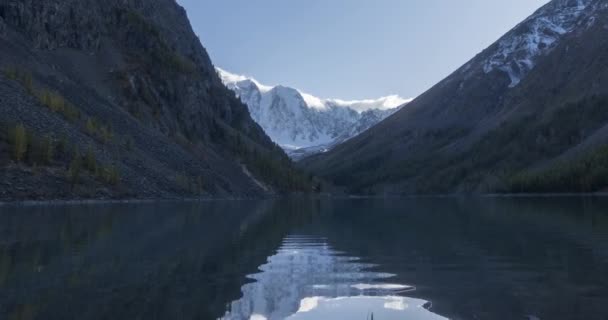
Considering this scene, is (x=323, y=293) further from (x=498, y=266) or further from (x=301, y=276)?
(x=498, y=266)

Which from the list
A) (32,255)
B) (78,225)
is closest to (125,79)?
(78,225)

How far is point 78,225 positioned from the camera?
1629 inches

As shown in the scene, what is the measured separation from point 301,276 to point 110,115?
100 meters

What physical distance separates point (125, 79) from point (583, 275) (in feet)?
439

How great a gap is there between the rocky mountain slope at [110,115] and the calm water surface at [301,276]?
158 ft

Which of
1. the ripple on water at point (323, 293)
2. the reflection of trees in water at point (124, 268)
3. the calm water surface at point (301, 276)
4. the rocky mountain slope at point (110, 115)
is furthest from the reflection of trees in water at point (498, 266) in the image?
the rocky mountain slope at point (110, 115)

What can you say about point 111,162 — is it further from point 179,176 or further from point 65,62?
point 65,62

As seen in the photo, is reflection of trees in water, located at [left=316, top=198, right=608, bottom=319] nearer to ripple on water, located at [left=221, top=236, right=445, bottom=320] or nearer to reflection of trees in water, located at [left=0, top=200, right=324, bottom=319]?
ripple on water, located at [left=221, top=236, right=445, bottom=320]

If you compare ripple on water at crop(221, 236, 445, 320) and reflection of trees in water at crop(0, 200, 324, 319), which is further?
reflection of trees in water at crop(0, 200, 324, 319)

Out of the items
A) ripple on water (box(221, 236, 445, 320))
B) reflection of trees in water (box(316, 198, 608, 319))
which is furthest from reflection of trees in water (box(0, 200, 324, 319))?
reflection of trees in water (box(316, 198, 608, 319))

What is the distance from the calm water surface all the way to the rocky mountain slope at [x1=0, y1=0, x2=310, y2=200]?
48183 mm

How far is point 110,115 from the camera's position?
114 metres

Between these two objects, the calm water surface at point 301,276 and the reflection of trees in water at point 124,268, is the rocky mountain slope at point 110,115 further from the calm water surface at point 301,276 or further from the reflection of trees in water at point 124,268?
the calm water surface at point 301,276

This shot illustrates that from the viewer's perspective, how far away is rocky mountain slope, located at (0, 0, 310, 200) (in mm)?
80750
